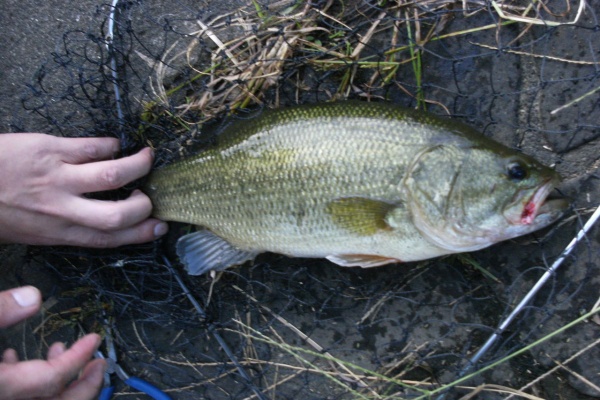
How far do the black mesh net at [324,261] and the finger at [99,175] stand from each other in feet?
0.67

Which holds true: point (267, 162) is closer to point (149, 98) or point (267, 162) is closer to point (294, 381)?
point (149, 98)

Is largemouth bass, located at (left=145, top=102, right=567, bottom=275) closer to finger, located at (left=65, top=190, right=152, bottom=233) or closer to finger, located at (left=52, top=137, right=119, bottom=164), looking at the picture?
finger, located at (left=65, top=190, right=152, bottom=233)

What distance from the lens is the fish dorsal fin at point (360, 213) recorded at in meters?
2.49

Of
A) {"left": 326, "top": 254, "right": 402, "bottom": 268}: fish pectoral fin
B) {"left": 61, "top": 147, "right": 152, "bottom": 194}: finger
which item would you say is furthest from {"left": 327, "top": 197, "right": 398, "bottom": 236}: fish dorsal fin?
{"left": 61, "top": 147, "right": 152, "bottom": 194}: finger

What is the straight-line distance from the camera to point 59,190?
2.73 metres

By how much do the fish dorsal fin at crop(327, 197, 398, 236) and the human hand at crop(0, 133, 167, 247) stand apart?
1.04 meters

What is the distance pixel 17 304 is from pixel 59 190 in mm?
639

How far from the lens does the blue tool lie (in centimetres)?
Result: 310

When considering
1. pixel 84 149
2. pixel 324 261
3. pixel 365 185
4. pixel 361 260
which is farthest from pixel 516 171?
pixel 84 149

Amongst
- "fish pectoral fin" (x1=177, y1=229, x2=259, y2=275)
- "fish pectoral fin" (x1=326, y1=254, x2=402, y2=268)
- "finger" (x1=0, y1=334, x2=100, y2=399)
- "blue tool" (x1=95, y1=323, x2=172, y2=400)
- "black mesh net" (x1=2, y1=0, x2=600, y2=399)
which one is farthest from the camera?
"blue tool" (x1=95, y1=323, x2=172, y2=400)

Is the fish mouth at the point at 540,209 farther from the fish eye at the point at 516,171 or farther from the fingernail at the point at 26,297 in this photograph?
the fingernail at the point at 26,297

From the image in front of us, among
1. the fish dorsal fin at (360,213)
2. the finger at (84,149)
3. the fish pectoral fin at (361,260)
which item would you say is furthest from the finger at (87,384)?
the fish dorsal fin at (360,213)

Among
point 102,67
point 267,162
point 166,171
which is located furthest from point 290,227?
point 102,67

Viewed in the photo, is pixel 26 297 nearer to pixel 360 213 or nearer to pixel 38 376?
pixel 38 376
